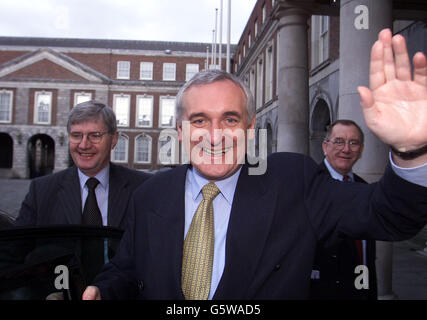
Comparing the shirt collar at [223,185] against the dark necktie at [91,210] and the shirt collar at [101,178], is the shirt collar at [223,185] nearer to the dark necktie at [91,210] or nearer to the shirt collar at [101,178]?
the dark necktie at [91,210]

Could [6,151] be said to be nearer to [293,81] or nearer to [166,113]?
[166,113]

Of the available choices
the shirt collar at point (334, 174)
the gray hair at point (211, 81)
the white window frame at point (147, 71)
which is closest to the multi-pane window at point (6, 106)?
the white window frame at point (147, 71)

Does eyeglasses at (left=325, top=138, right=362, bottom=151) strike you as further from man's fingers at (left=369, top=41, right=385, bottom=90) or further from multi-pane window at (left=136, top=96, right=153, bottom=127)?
multi-pane window at (left=136, top=96, right=153, bottom=127)

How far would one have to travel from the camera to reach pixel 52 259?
6.40 feet

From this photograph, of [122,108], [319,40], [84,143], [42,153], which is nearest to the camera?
[84,143]

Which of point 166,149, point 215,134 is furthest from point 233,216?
point 166,149

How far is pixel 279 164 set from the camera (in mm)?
1748

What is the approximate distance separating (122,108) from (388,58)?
40.5 metres

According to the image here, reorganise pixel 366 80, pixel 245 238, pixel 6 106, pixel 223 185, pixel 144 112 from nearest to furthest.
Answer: pixel 245 238 < pixel 223 185 < pixel 366 80 < pixel 6 106 < pixel 144 112

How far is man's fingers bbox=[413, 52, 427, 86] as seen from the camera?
118cm

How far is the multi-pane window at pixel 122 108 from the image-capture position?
39.7 m

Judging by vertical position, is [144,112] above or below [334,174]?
above

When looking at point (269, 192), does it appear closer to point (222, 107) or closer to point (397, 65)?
point (222, 107)
